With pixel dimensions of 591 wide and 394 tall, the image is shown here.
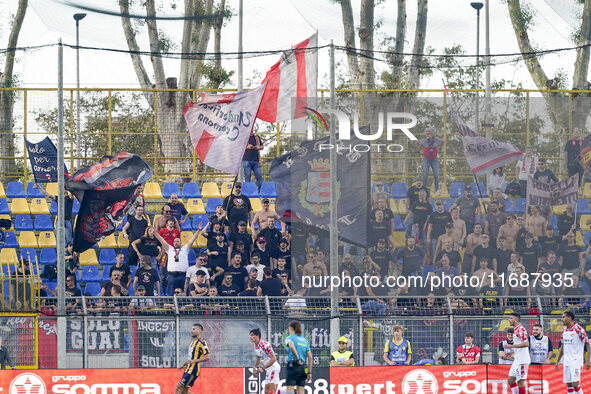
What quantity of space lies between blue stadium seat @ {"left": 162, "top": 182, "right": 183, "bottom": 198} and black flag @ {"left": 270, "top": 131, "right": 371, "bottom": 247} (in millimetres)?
7260

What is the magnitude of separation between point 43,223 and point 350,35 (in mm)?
8235

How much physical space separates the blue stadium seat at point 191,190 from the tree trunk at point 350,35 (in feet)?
14.9

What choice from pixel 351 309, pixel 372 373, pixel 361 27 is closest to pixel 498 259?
pixel 351 309

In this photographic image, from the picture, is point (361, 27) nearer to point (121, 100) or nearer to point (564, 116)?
point (564, 116)

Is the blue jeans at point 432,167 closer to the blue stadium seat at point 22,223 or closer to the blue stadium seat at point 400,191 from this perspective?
the blue stadium seat at point 400,191

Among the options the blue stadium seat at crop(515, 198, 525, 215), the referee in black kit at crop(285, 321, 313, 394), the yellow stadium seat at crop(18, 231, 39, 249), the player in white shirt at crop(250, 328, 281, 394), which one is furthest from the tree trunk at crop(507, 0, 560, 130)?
the yellow stadium seat at crop(18, 231, 39, 249)

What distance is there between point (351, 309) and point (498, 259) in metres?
2.97

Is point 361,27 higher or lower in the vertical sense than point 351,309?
higher

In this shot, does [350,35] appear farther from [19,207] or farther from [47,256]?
[19,207]

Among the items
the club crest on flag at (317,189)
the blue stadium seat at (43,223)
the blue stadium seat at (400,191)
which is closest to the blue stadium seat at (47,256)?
the blue stadium seat at (43,223)

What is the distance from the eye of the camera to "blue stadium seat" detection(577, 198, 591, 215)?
19594 millimetres

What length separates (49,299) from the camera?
18.3 metres

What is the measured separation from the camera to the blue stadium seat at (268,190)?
25.0 meters

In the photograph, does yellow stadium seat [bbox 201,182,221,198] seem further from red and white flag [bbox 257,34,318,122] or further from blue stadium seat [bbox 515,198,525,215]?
blue stadium seat [bbox 515,198,525,215]
